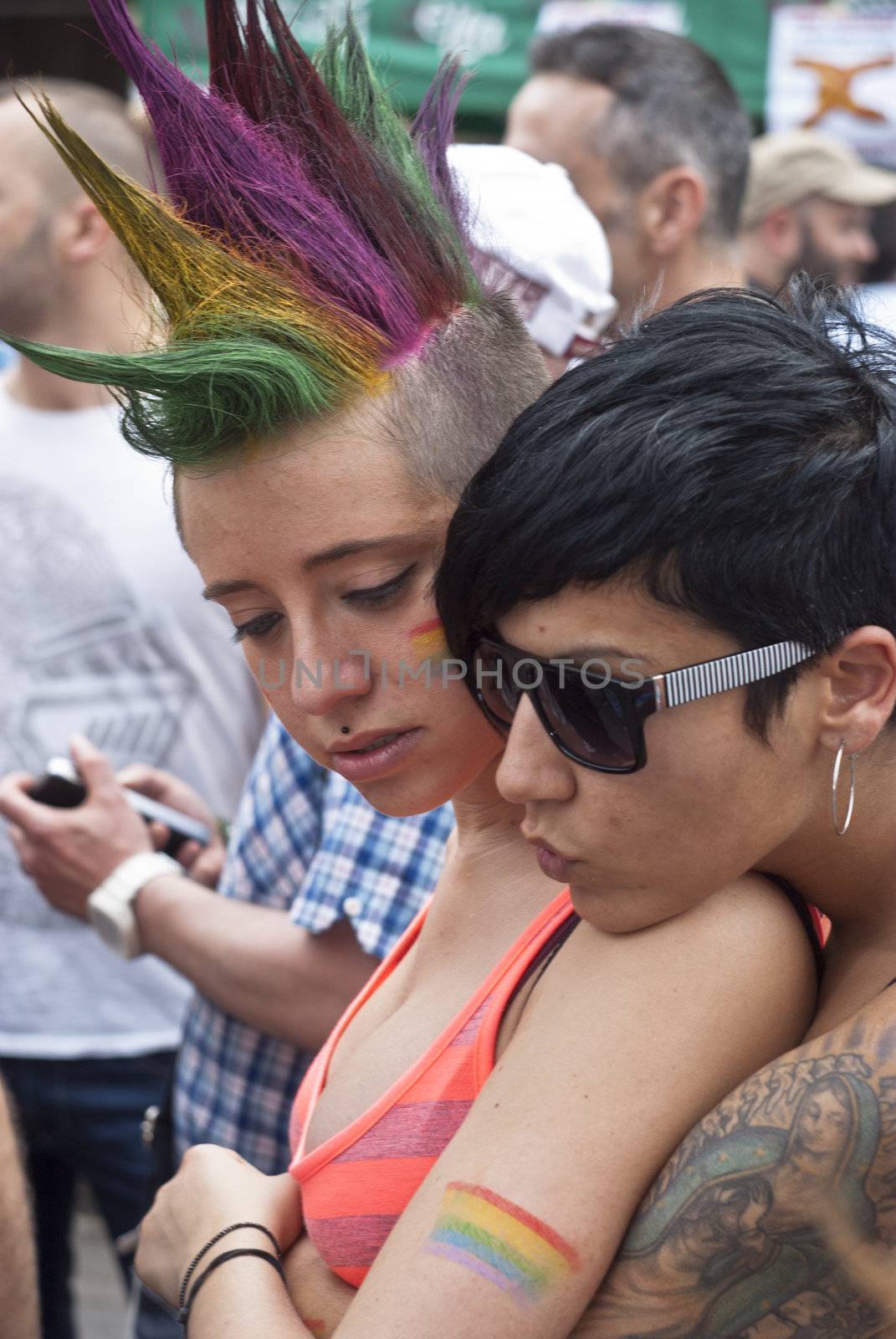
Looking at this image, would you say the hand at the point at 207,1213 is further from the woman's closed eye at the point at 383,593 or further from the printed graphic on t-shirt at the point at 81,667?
the printed graphic on t-shirt at the point at 81,667

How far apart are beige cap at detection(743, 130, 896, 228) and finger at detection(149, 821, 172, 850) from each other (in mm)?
3915

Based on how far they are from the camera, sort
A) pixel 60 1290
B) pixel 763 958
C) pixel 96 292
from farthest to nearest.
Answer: pixel 96 292 → pixel 60 1290 → pixel 763 958

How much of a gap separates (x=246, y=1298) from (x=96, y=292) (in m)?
2.96

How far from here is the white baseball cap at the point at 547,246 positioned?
2.57 m

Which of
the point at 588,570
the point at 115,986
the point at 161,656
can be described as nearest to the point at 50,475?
the point at 161,656

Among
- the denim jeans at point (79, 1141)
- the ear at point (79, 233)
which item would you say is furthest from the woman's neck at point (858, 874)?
the ear at point (79, 233)

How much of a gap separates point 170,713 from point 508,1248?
94.3 inches

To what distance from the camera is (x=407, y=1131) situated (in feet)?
5.04

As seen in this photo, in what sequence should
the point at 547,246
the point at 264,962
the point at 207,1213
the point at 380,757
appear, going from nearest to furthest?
1. the point at 380,757
2. the point at 207,1213
3. the point at 264,962
4. the point at 547,246

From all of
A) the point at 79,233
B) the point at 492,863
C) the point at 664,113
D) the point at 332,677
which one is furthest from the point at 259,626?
the point at 664,113

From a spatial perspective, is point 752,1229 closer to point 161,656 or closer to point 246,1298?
point 246,1298

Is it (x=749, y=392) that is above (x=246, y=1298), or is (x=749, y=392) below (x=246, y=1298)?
above

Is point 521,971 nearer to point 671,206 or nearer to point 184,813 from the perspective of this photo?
point 184,813

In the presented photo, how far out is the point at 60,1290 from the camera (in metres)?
3.39
